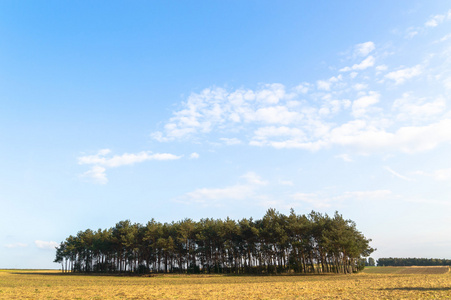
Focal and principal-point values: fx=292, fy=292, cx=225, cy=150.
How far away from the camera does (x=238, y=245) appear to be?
83.8 meters

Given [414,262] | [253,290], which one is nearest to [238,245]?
[253,290]

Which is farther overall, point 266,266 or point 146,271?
point 146,271

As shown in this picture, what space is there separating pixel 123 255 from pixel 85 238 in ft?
77.6

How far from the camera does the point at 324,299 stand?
21.6 m

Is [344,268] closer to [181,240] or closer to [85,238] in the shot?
[181,240]

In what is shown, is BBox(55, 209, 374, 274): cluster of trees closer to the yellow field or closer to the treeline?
the yellow field

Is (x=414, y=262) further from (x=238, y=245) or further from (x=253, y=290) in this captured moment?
(x=253, y=290)

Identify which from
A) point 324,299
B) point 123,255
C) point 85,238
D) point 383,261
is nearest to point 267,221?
point 123,255

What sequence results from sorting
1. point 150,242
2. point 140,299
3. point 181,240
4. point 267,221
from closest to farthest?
point 140,299, point 267,221, point 181,240, point 150,242

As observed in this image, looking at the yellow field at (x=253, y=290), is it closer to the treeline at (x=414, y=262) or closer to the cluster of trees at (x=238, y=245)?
the cluster of trees at (x=238, y=245)

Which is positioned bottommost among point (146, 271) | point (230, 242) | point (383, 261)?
point (383, 261)

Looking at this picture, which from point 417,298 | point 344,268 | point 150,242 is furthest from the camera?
point 150,242

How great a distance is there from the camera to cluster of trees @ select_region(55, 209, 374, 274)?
74250 millimetres

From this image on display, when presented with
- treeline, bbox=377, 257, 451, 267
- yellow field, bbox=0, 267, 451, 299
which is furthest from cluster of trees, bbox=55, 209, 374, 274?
treeline, bbox=377, 257, 451, 267
